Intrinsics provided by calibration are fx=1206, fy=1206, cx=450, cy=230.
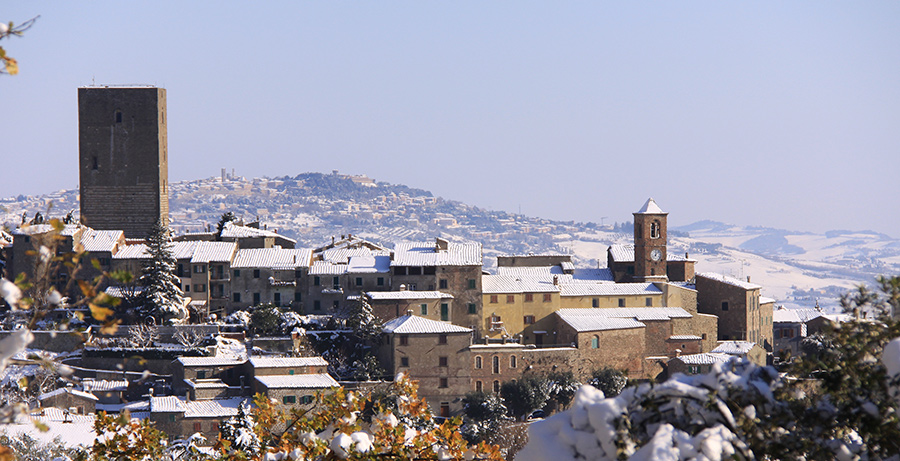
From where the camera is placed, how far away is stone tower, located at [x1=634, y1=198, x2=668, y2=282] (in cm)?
5288

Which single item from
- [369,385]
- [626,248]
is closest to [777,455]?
[369,385]

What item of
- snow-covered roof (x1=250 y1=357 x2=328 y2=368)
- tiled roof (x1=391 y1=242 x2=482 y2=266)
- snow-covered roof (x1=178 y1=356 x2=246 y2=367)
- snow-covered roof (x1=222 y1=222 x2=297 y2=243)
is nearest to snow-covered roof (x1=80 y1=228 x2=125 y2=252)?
snow-covered roof (x1=222 y1=222 x2=297 y2=243)

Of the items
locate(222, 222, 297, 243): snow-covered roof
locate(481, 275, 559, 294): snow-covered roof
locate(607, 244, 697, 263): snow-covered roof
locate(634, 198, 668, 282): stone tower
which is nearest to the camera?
locate(481, 275, 559, 294): snow-covered roof

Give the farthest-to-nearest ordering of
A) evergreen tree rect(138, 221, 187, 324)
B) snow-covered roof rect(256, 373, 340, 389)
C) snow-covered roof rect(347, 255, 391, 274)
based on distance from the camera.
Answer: snow-covered roof rect(347, 255, 391, 274)
evergreen tree rect(138, 221, 187, 324)
snow-covered roof rect(256, 373, 340, 389)

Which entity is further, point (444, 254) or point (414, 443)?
point (444, 254)

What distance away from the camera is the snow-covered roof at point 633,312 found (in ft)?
161

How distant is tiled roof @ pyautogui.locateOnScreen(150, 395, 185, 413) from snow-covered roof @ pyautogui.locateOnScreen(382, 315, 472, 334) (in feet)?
26.8

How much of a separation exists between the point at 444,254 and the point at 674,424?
41.8 meters

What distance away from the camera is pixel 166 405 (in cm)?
4125

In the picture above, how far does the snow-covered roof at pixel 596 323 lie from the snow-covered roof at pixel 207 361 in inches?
508

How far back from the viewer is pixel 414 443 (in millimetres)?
13250

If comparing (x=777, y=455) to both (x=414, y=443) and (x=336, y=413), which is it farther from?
(x=336, y=413)

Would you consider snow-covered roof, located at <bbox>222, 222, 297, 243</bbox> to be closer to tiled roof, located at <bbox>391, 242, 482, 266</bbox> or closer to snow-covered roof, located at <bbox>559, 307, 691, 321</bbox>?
tiled roof, located at <bbox>391, 242, 482, 266</bbox>

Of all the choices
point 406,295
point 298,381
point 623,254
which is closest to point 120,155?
point 406,295
